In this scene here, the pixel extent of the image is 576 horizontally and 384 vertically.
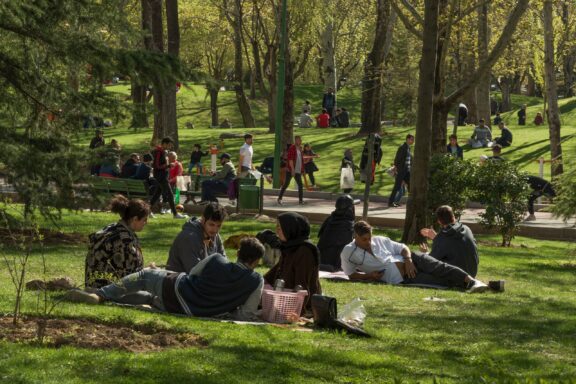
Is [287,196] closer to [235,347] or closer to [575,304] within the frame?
[575,304]

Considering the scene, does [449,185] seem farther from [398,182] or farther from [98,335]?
[98,335]

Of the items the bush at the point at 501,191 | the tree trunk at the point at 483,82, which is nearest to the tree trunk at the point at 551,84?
the tree trunk at the point at 483,82

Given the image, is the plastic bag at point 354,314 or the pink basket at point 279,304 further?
the pink basket at point 279,304

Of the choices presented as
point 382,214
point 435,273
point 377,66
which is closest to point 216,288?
point 435,273

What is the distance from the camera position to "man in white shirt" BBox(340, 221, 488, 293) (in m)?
14.9

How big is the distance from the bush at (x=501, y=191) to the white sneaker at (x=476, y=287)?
24.8 feet

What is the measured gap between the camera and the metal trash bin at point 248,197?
83.3 ft

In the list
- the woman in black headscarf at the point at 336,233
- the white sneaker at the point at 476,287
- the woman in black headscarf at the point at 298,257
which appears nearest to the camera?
the woman in black headscarf at the point at 298,257

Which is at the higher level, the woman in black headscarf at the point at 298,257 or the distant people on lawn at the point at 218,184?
the woman in black headscarf at the point at 298,257

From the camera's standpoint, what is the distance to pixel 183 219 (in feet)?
78.6

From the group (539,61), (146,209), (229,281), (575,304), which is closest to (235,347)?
Answer: (229,281)

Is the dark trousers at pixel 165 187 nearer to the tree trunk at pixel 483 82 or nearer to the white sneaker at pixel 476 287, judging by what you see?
the white sneaker at pixel 476 287

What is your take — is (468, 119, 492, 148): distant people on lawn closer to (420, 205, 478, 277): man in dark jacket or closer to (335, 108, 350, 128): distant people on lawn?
(335, 108, 350, 128): distant people on lawn

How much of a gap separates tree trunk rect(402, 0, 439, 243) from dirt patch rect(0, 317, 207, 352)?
10562 millimetres
